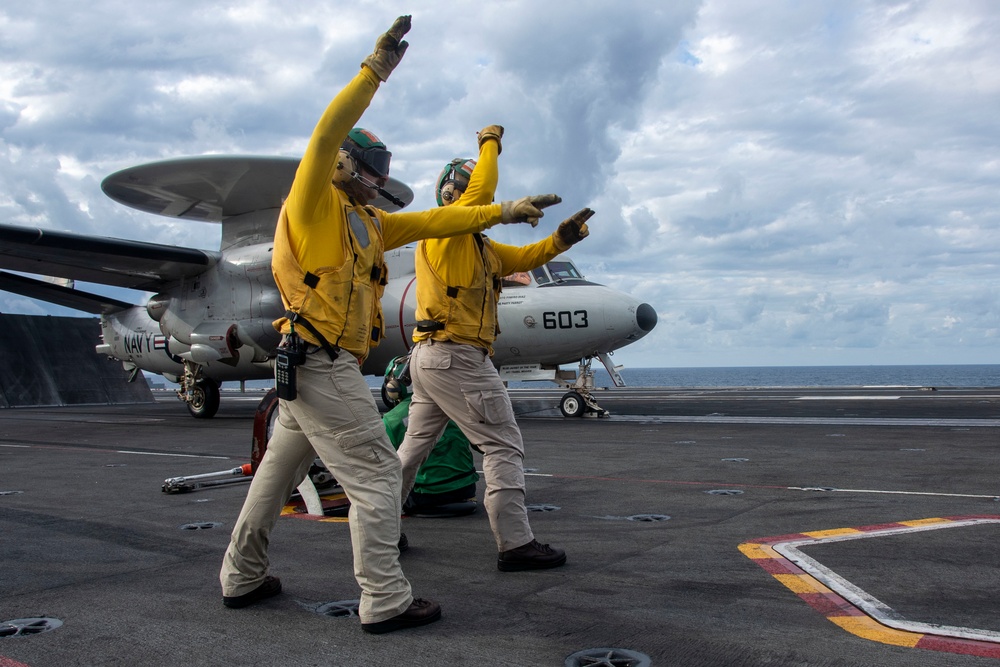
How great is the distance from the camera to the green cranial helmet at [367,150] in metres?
3.82

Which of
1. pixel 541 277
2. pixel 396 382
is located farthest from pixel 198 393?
pixel 396 382

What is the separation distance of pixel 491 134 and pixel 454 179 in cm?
37

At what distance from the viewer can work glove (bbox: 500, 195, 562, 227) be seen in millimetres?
3568

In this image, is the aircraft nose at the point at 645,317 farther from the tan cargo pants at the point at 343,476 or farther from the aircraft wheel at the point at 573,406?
the tan cargo pants at the point at 343,476

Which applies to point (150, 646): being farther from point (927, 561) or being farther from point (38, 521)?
point (927, 561)

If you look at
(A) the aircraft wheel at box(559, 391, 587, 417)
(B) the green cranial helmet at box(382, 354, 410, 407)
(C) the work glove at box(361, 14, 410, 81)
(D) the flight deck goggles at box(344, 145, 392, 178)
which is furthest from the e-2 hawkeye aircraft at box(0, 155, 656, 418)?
(C) the work glove at box(361, 14, 410, 81)

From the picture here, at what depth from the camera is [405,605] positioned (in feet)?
10.5

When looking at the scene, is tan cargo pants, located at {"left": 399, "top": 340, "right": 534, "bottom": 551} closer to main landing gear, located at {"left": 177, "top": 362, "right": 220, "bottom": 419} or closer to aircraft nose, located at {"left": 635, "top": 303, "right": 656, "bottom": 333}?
aircraft nose, located at {"left": 635, "top": 303, "right": 656, "bottom": 333}

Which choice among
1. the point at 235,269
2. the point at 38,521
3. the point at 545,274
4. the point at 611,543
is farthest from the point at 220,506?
the point at 235,269

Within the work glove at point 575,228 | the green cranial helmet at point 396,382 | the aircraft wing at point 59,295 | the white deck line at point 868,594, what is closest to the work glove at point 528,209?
the work glove at point 575,228

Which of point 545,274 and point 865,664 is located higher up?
point 545,274

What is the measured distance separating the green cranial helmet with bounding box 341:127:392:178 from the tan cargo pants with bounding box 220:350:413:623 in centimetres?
99

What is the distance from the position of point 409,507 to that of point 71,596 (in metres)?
2.42

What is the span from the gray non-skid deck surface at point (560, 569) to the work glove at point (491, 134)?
8.00ft
